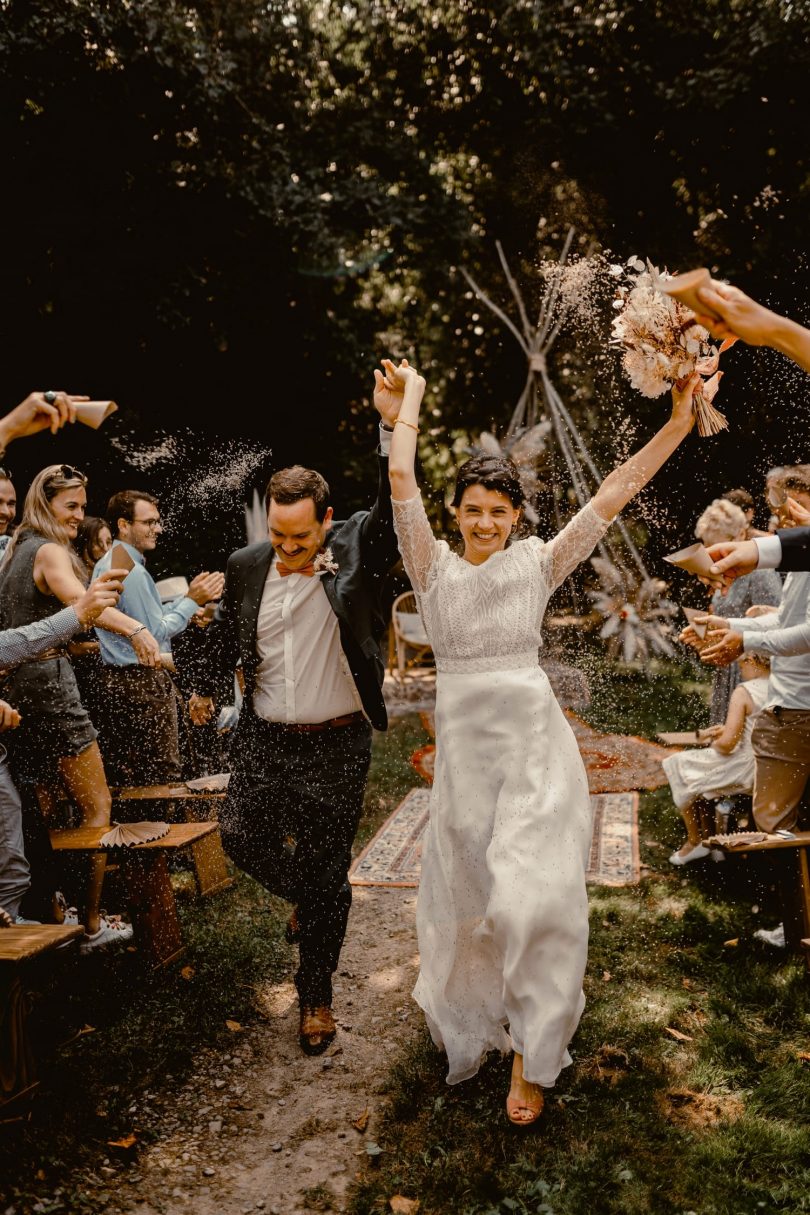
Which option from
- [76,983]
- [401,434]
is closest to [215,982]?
[76,983]

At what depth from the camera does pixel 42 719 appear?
466cm

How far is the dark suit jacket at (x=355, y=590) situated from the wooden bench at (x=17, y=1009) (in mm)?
1228

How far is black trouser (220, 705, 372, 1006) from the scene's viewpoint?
3.81m

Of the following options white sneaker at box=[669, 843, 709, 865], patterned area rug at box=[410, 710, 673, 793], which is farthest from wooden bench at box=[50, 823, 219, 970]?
patterned area rug at box=[410, 710, 673, 793]

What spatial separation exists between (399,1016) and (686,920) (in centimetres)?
176

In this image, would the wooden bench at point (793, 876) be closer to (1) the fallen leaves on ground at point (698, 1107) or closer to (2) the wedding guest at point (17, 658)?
(1) the fallen leaves on ground at point (698, 1107)

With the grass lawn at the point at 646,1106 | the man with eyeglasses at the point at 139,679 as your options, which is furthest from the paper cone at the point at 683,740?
the man with eyeglasses at the point at 139,679

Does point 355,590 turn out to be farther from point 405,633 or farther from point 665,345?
point 405,633

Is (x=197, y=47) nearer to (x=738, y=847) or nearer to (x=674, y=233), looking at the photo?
(x=674, y=233)

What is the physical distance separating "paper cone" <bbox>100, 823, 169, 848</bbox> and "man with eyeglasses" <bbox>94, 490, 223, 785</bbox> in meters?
1.20

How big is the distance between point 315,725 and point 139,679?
7.44 feet

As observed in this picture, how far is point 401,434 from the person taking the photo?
3.35 m

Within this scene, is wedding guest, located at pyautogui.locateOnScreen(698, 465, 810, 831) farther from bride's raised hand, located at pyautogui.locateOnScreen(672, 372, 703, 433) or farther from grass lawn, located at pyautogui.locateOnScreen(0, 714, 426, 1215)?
grass lawn, located at pyautogui.locateOnScreen(0, 714, 426, 1215)

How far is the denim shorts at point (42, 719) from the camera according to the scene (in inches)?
181
